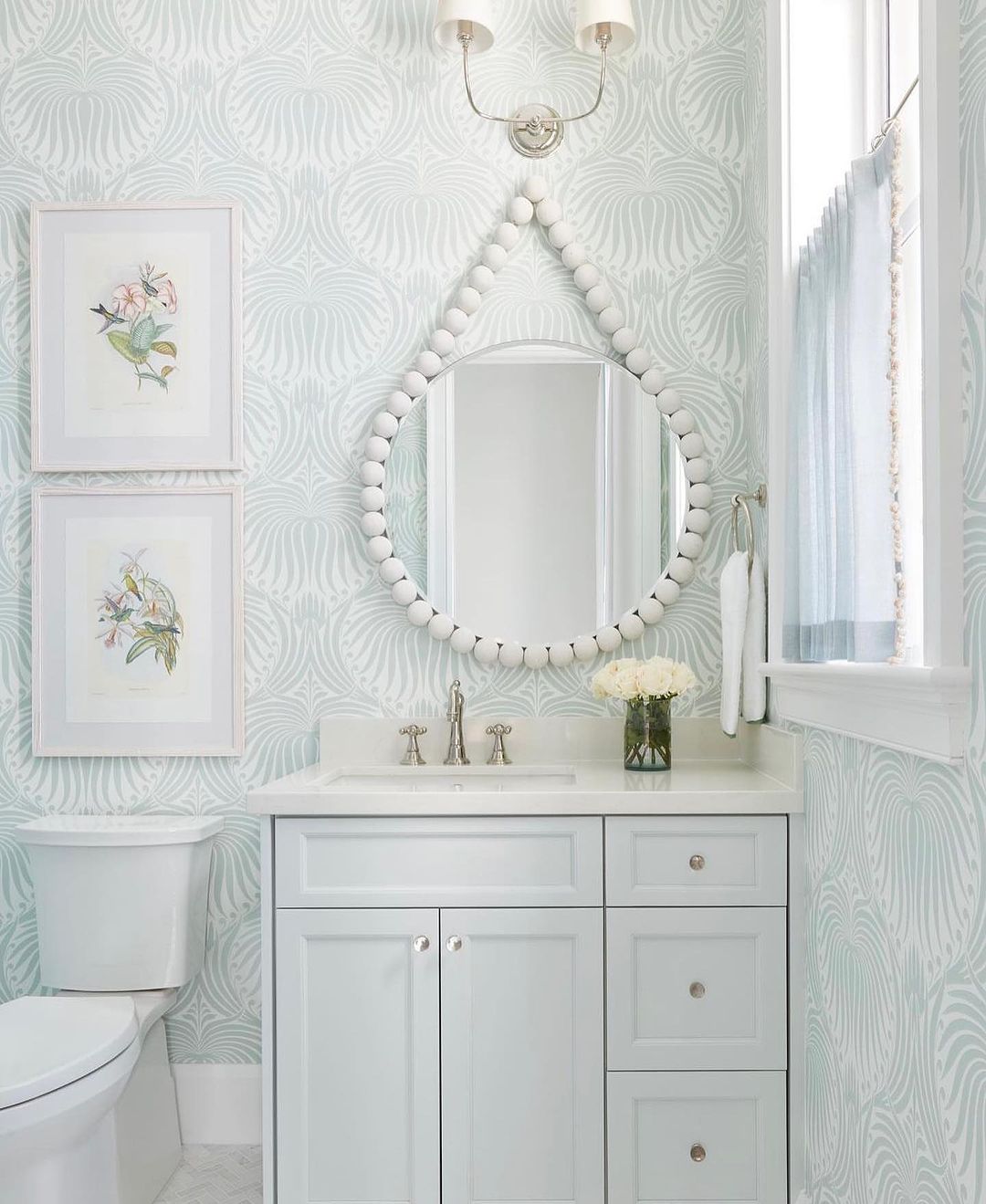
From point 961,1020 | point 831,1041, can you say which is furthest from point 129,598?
point 961,1020

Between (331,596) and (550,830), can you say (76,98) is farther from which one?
(550,830)

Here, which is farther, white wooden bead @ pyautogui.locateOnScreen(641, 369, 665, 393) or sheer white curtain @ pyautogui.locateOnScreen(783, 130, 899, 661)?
white wooden bead @ pyautogui.locateOnScreen(641, 369, 665, 393)

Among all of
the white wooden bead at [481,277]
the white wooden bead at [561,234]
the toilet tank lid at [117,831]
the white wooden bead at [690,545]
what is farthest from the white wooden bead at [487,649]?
the white wooden bead at [561,234]

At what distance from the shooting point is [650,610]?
7.15ft

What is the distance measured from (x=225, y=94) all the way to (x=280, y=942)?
1.83m

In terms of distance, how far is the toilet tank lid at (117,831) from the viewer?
1.98 metres

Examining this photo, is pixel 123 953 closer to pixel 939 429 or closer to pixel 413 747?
pixel 413 747

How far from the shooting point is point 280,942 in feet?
5.77

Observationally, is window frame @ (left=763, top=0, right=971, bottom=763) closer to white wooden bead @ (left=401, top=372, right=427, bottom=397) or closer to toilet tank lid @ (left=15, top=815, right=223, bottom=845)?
white wooden bead @ (left=401, top=372, right=427, bottom=397)

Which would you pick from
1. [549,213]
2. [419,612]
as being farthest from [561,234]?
[419,612]

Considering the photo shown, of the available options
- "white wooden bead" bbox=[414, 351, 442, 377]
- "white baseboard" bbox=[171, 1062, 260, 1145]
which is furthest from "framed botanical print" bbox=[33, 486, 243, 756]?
"white baseboard" bbox=[171, 1062, 260, 1145]

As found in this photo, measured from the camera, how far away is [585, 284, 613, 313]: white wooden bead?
218cm

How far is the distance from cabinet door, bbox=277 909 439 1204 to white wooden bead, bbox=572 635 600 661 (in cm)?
68

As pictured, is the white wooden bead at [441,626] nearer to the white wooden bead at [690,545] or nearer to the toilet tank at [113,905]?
the white wooden bead at [690,545]
